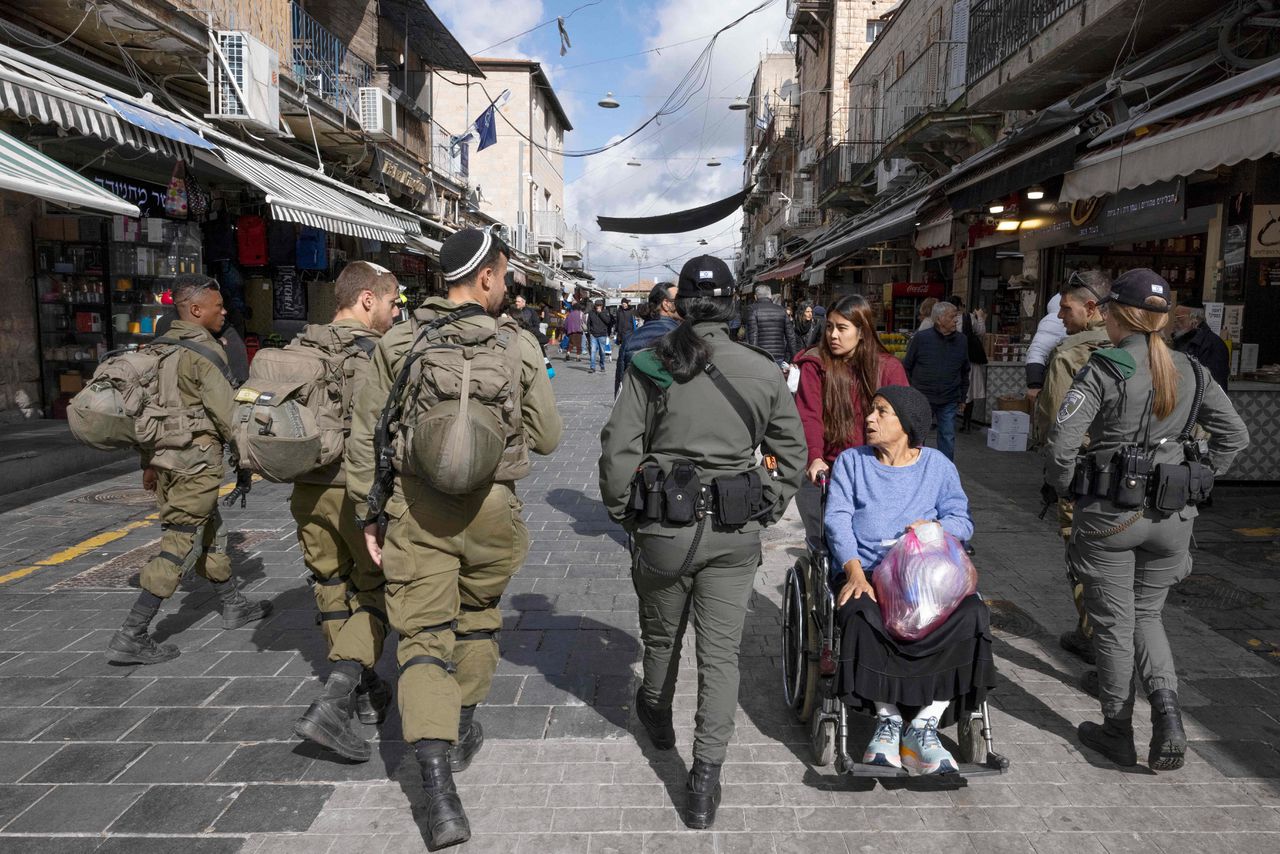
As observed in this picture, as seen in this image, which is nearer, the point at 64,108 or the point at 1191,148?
the point at 1191,148

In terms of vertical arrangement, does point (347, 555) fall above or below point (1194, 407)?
below

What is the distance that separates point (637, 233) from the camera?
33.0 metres

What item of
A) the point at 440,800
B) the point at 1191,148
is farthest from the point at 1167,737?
the point at 1191,148

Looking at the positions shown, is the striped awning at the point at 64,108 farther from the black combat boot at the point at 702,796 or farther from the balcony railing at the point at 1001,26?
the balcony railing at the point at 1001,26

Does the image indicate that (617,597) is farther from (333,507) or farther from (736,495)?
(736,495)

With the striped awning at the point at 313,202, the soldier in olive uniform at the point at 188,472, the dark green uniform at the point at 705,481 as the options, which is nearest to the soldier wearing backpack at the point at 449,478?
the dark green uniform at the point at 705,481

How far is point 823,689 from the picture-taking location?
11.3 feet

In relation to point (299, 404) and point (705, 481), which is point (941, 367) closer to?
point (705, 481)

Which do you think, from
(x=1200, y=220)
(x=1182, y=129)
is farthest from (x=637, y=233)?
(x=1182, y=129)

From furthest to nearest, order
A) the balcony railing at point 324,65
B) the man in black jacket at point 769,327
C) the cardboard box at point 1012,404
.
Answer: the balcony railing at point 324,65 → the cardboard box at point 1012,404 → the man in black jacket at point 769,327

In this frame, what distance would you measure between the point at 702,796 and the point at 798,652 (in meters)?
0.99

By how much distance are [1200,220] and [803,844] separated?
29.7 ft

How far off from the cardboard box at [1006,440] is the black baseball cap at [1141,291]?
755 centimetres

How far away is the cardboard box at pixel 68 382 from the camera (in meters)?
11.5
